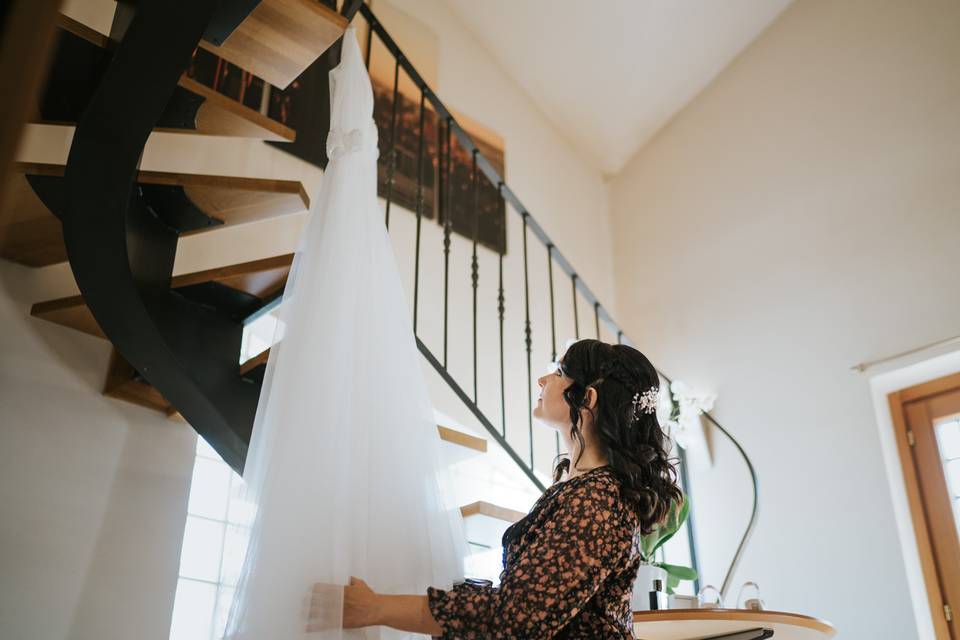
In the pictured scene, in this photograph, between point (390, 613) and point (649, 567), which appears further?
point (649, 567)

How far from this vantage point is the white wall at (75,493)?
2479mm

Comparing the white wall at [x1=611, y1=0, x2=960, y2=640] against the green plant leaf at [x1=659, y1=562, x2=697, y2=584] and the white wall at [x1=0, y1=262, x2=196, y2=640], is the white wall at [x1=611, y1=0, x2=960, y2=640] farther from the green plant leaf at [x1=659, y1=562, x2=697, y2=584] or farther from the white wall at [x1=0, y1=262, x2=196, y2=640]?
the white wall at [x1=0, y1=262, x2=196, y2=640]

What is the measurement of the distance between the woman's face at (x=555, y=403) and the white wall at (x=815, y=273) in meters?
2.24

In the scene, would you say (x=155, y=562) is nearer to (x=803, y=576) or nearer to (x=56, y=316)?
(x=56, y=316)

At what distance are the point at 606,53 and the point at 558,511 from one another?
4.39m

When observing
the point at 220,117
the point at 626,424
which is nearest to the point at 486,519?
the point at 626,424

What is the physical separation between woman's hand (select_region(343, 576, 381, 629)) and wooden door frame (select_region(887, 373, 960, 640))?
281 centimetres

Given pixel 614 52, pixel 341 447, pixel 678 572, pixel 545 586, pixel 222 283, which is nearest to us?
pixel 545 586

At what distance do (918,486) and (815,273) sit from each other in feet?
3.86

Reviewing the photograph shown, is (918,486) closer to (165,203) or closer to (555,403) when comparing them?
(555,403)

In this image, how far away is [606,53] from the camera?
5477 mm

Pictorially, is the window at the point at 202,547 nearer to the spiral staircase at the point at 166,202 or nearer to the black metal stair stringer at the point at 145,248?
the black metal stair stringer at the point at 145,248

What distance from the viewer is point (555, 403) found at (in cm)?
203

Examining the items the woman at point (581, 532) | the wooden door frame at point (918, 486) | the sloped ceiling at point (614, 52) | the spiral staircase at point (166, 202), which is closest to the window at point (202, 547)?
the spiral staircase at point (166, 202)
